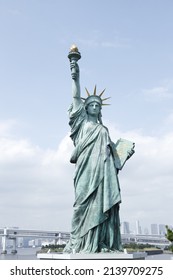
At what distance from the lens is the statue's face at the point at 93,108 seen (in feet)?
46.5

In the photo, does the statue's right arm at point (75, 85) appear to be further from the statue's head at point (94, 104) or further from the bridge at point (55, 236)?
the bridge at point (55, 236)

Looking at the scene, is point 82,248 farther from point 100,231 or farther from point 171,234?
point 171,234

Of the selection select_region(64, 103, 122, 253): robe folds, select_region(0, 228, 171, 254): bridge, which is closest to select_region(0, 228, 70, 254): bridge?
select_region(0, 228, 171, 254): bridge

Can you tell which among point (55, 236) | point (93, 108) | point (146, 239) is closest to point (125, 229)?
point (146, 239)

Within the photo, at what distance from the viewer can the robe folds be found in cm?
1247

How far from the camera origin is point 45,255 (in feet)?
40.3

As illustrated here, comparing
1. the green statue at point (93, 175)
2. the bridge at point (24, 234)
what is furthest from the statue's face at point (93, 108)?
the bridge at point (24, 234)

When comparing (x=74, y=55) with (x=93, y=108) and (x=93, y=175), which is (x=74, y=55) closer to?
(x=93, y=108)

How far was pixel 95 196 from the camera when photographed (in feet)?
42.0

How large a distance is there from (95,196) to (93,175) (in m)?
0.85

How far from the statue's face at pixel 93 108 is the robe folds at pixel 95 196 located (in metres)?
0.69

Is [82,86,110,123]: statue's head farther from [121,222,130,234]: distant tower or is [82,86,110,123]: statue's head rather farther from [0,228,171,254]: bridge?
[121,222,130,234]: distant tower

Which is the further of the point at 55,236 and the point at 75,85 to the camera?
the point at 55,236

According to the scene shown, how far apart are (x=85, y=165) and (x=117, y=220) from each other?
261 centimetres
